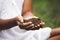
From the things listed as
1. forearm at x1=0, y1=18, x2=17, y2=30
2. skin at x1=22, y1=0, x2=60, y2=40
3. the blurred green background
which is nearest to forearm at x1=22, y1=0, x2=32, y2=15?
skin at x1=22, y1=0, x2=60, y2=40

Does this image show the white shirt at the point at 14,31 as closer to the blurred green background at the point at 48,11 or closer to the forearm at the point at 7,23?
the forearm at the point at 7,23

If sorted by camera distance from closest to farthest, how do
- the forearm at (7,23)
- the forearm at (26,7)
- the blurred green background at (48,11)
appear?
the forearm at (7,23) < the forearm at (26,7) < the blurred green background at (48,11)

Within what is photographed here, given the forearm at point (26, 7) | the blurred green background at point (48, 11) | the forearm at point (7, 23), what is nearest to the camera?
the forearm at point (7, 23)

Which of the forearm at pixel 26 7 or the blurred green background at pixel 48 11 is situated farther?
the blurred green background at pixel 48 11

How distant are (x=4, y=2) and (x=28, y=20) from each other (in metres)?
0.21

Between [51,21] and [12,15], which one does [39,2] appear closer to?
[51,21]

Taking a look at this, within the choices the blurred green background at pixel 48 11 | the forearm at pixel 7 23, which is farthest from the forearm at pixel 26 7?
the blurred green background at pixel 48 11

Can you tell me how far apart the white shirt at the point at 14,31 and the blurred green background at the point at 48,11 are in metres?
0.89

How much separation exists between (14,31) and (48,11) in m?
1.03

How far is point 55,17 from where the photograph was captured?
6.97ft

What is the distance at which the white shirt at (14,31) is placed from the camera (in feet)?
3.59

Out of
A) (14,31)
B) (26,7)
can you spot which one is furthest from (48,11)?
(14,31)

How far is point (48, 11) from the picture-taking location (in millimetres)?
2131

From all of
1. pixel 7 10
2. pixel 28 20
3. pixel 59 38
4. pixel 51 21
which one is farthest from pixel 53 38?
pixel 51 21
